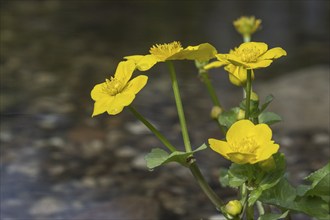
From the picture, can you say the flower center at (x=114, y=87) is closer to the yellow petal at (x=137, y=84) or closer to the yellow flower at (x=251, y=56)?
the yellow petal at (x=137, y=84)

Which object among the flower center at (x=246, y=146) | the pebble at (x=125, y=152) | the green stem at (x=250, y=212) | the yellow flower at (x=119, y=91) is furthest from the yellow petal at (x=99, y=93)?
the pebble at (x=125, y=152)

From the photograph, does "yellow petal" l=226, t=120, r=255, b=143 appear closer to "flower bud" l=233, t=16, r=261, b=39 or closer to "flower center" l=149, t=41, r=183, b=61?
"flower center" l=149, t=41, r=183, b=61

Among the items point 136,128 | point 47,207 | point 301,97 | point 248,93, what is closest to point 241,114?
point 248,93

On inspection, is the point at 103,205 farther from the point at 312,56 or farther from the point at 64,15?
the point at 64,15

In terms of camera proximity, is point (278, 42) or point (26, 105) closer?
point (26, 105)

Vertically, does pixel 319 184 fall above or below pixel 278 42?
below

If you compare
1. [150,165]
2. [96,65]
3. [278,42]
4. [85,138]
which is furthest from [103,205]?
[278,42]

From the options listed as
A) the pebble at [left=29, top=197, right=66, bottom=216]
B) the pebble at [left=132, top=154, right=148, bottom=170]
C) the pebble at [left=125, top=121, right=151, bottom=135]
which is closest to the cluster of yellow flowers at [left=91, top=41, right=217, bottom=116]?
the pebble at [left=29, top=197, right=66, bottom=216]

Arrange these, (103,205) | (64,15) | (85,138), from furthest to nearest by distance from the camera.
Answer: (64,15) → (85,138) → (103,205)
